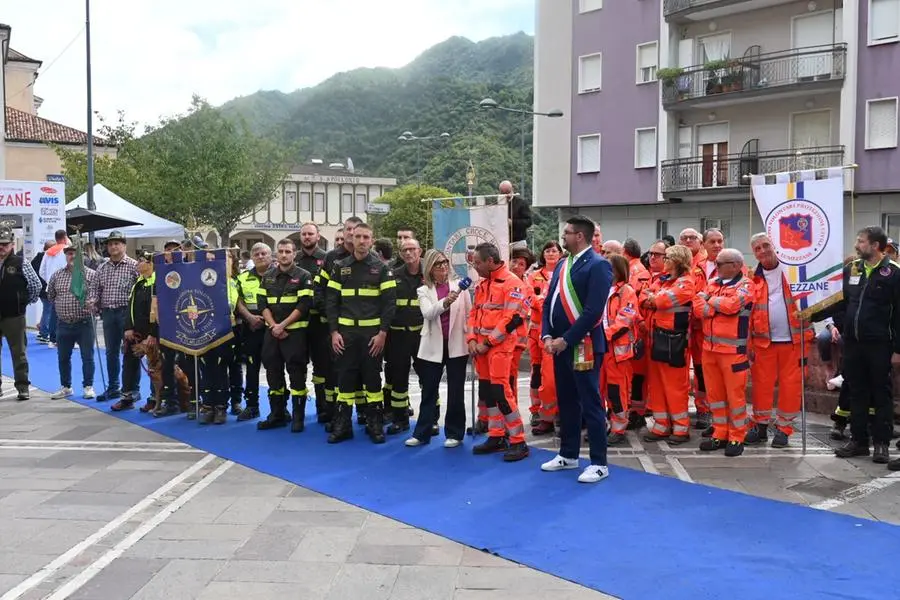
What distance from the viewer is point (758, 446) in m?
7.96

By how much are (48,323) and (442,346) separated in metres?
12.4

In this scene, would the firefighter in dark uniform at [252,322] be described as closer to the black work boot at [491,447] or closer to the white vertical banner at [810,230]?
the black work boot at [491,447]

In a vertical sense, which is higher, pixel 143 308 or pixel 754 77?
pixel 754 77

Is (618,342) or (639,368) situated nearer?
(618,342)

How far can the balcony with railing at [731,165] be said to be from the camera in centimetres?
2619

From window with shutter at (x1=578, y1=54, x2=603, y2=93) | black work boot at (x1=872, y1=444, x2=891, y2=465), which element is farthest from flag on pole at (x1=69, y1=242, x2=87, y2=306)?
window with shutter at (x1=578, y1=54, x2=603, y2=93)

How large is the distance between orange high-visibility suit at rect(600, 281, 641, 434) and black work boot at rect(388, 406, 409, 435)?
6.81 ft

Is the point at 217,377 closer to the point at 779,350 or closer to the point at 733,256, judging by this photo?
the point at 733,256

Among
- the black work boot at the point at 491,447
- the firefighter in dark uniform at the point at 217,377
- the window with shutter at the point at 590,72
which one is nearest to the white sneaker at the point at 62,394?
the firefighter in dark uniform at the point at 217,377

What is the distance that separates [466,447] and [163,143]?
31.5 meters

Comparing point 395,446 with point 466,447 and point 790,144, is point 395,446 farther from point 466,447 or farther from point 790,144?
point 790,144

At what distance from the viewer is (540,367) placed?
8.81 m

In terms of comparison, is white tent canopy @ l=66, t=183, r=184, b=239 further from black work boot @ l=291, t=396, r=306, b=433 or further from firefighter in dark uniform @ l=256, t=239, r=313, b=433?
black work boot @ l=291, t=396, r=306, b=433

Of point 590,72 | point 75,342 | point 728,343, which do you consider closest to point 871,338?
point 728,343
